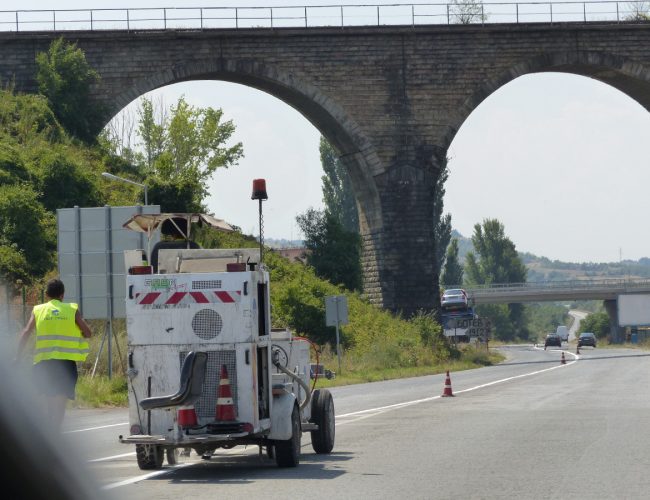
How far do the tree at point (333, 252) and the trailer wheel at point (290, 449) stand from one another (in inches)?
1947

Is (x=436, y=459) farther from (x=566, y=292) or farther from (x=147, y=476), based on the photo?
(x=566, y=292)

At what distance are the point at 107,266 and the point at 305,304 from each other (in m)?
22.9

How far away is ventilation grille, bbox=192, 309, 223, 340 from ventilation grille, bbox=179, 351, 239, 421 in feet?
0.55

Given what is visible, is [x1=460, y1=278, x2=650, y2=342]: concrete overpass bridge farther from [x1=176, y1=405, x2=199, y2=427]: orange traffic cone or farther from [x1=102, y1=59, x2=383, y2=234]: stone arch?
[x1=176, y1=405, x2=199, y2=427]: orange traffic cone

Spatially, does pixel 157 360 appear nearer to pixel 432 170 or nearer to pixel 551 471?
pixel 551 471

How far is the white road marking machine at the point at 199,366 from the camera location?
11.1 metres

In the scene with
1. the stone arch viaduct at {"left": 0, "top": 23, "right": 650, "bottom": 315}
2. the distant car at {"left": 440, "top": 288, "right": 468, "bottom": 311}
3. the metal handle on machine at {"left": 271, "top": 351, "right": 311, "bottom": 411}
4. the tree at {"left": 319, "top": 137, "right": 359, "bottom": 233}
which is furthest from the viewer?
the tree at {"left": 319, "top": 137, "right": 359, "bottom": 233}

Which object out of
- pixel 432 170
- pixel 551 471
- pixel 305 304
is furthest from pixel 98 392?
pixel 432 170

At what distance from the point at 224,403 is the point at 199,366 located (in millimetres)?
401

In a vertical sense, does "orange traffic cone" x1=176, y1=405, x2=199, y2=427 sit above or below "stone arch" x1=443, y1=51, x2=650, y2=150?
below

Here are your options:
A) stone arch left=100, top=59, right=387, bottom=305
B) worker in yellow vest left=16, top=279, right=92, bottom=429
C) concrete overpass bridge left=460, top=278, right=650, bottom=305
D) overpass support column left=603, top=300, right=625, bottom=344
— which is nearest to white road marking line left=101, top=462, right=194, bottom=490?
worker in yellow vest left=16, top=279, right=92, bottom=429

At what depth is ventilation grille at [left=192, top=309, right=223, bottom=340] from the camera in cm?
1138

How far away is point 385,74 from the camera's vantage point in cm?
5447

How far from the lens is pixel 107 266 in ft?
Result: 88.9
